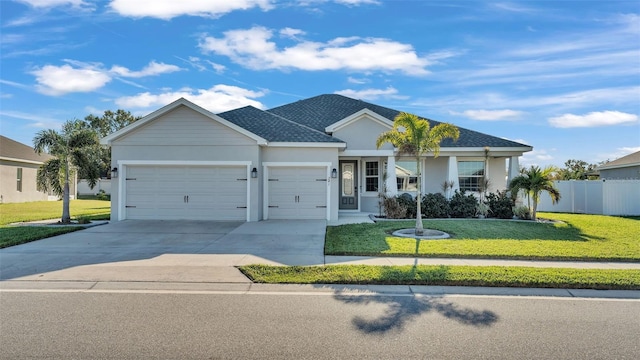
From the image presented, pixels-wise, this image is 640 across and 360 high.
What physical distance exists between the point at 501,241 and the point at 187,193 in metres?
11.2

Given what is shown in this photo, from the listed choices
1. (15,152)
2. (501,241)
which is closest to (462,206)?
(501,241)

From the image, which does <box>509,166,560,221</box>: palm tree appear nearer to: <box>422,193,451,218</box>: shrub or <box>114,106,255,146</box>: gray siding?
<box>422,193,451,218</box>: shrub

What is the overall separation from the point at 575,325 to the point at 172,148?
45.5ft

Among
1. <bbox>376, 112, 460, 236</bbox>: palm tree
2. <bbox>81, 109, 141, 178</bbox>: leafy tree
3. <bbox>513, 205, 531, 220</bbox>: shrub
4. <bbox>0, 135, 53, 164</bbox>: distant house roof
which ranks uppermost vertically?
<bbox>81, 109, 141, 178</bbox>: leafy tree

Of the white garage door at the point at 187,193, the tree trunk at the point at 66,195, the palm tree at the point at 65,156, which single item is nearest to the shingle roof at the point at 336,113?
the white garage door at the point at 187,193

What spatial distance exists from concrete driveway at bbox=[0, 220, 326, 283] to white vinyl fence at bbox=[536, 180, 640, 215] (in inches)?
606

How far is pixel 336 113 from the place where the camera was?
70.3ft

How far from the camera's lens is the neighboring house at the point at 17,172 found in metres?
26.2

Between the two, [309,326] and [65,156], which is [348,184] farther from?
[309,326]

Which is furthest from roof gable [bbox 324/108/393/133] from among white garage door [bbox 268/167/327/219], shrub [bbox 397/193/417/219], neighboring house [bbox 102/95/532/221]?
shrub [bbox 397/193/417/219]

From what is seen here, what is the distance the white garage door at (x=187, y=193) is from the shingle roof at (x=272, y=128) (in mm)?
2199

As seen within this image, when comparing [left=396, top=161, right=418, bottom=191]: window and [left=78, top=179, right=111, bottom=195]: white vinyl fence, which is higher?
[left=396, top=161, right=418, bottom=191]: window

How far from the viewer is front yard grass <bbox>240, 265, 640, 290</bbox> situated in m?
6.80

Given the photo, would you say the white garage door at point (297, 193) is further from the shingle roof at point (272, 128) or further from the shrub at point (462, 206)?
the shrub at point (462, 206)
